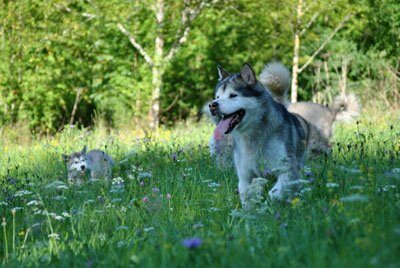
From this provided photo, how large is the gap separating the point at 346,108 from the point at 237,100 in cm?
469

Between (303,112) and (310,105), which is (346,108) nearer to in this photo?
(310,105)

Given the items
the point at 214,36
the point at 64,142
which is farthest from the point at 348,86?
the point at 64,142

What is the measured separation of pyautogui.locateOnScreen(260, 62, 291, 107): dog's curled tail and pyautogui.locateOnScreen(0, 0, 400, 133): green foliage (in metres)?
8.30

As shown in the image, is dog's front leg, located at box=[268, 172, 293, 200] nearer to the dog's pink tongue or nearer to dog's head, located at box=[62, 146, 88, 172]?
the dog's pink tongue

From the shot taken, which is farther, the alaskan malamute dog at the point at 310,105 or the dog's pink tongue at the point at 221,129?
the alaskan malamute dog at the point at 310,105

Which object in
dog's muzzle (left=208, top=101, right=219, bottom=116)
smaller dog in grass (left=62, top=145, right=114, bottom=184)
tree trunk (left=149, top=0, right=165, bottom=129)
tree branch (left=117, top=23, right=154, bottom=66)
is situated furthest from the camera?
tree branch (left=117, top=23, right=154, bottom=66)

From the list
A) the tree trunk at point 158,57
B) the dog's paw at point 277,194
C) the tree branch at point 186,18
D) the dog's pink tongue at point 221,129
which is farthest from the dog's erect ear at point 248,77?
the tree branch at point 186,18

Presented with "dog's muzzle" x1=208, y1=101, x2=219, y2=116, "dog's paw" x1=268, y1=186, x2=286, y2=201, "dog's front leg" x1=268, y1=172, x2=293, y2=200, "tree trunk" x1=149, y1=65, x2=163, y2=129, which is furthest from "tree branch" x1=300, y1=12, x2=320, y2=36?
"dog's paw" x1=268, y1=186, x2=286, y2=201

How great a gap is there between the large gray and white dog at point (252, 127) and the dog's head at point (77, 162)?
9.48 ft

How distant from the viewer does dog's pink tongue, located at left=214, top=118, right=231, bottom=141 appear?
610 cm

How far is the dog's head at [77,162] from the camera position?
861 cm

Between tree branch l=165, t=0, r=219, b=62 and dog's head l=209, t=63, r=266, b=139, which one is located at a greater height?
tree branch l=165, t=0, r=219, b=62

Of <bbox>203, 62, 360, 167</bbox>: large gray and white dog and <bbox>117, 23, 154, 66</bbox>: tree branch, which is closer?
<bbox>203, 62, 360, 167</bbox>: large gray and white dog

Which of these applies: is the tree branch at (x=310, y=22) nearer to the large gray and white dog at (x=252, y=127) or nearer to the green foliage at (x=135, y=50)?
the green foliage at (x=135, y=50)
